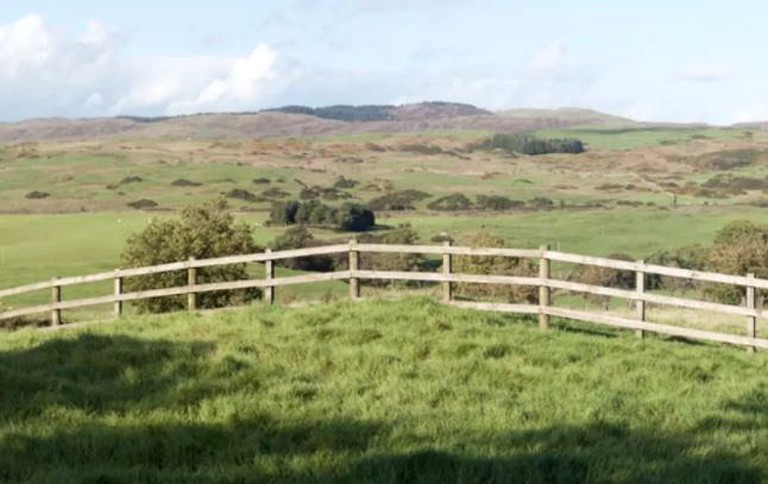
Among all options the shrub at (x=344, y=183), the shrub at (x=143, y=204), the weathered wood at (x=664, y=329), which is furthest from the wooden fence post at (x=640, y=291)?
the shrub at (x=344, y=183)

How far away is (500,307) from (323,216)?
103m

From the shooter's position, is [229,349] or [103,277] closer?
[229,349]

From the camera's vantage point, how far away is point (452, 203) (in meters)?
151

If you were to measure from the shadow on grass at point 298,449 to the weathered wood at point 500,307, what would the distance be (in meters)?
6.56

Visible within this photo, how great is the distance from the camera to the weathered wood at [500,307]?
17572 millimetres

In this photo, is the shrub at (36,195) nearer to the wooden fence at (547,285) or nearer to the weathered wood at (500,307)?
the wooden fence at (547,285)

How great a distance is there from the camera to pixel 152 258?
47.2 m

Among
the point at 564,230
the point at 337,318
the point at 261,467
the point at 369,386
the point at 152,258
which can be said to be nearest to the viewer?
the point at 261,467

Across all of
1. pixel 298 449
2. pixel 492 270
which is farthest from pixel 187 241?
pixel 298 449

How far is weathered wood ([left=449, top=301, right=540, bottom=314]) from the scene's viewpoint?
1757 centimetres

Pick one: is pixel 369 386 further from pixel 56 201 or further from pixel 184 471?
pixel 56 201

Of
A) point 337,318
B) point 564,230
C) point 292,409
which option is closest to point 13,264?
point 564,230

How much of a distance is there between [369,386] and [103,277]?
1085cm

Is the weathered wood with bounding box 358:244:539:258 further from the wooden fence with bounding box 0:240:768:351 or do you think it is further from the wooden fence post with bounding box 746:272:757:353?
the wooden fence post with bounding box 746:272:757:353
